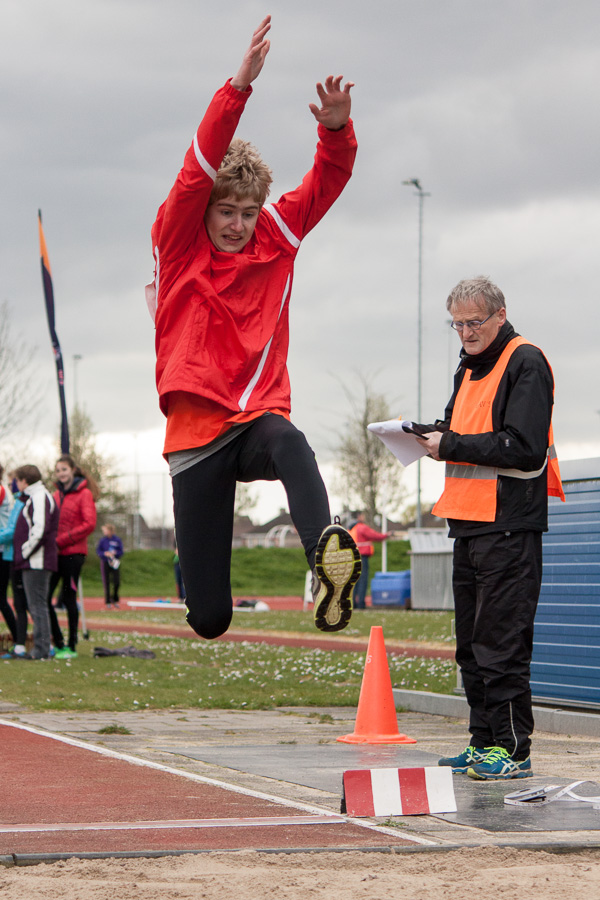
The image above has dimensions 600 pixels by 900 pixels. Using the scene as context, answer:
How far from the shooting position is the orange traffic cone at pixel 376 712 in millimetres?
7281

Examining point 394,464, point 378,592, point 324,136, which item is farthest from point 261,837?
point 394,464

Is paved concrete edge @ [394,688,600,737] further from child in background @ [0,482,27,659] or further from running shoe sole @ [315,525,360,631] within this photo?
child in background @ [0,482,27,659]

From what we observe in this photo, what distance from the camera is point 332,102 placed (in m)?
4.73

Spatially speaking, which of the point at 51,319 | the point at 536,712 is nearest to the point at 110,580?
the point at 51,319

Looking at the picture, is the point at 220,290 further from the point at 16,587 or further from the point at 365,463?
the point at 365,463

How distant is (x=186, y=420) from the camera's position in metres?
4.71

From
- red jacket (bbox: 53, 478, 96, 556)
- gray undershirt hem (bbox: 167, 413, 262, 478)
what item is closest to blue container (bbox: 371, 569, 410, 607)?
red jacket (bbox: 53, 478, 96, 556)

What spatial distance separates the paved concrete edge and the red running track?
3.07 metres

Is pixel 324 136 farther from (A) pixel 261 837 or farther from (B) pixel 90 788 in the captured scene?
(B) pixel 90 788

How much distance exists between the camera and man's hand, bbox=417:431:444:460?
5809 mm

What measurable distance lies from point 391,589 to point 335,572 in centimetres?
2602

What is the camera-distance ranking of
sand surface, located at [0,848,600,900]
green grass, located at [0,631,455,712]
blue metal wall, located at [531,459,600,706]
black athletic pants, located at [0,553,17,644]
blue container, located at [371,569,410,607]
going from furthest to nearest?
blue container, located at [371,569,410,607] → black athletic pants, located at [0,553,17,644] → green grass, located at [0,631,455,712] → blue metal wall, located at [531,459,600,706] → sand surface, located at [0,848,600,900]

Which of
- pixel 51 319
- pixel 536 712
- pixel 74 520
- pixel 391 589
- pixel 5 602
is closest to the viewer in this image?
pixel 536 712

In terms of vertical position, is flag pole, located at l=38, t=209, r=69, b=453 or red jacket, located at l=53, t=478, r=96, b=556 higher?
flag pole, located at l=38, t=209, r=69, b=453
